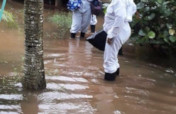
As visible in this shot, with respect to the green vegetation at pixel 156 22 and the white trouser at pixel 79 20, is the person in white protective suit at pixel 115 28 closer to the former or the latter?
the green vegetation at pixel 156 22

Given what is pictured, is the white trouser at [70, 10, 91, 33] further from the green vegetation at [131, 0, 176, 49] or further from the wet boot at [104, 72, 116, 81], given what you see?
the wet boot at [104, 72, 116, 81]

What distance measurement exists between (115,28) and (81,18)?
3.57m

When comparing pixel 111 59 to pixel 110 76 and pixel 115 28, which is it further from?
pixel 115 28

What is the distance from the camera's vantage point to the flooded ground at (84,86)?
15.4ft

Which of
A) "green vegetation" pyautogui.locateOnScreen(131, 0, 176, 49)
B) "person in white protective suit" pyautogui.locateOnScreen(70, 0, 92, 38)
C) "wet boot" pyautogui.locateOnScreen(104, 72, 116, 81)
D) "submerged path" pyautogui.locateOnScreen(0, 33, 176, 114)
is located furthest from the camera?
"person in white protective suit" pyautogui.locateOnScreen(70, 0, 92, 38)

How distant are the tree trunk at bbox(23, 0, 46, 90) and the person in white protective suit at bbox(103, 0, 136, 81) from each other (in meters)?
1.21

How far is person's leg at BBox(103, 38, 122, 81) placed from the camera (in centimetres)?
572

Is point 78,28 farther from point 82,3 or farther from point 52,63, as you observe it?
point 52,63

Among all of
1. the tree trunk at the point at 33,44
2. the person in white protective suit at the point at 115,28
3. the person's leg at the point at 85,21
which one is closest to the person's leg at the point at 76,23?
the person's leg at the point at 85,21

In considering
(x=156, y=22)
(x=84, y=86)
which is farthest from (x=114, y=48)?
(x=156, y=22)

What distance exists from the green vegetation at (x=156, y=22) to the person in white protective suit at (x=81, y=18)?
1678 mm

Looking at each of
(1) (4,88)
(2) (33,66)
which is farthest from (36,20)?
(1) (4,88)

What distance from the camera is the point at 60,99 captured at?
4895mm

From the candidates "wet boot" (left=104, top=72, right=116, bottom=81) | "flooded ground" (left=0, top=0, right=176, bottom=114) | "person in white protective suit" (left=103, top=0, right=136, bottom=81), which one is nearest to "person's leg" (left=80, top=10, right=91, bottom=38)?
"flooded ground" (left=0, top=0, right=176, bottom=114)
